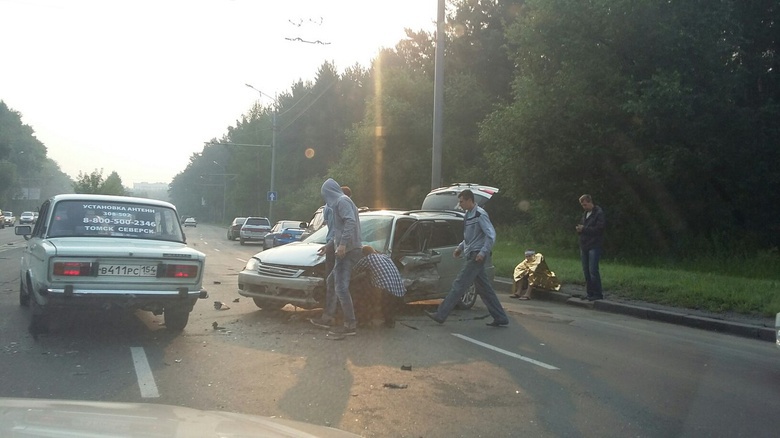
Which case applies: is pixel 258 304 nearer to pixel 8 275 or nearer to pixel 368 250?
pixel 368 250

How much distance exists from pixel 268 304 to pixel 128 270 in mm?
2748

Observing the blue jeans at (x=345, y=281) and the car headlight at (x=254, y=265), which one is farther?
the car headlight at (x=254, y=265)

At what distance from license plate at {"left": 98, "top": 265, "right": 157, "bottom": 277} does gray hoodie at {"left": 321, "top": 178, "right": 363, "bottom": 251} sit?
2.23 meters

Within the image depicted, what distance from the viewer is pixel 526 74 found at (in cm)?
2450

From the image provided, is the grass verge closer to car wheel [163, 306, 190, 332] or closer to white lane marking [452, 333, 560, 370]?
white lane marking [452, 333, 560, 370]

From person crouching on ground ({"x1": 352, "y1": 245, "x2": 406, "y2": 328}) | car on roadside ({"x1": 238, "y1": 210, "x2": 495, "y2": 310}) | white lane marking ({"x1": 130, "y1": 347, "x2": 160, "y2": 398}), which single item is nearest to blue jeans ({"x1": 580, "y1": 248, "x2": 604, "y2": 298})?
car on roadside ({"x1": 238, "y1": 210, "x2": 495, "y2": 310})

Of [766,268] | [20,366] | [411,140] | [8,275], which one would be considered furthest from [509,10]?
[20,366]

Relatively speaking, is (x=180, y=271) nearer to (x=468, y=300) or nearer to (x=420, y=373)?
(x=420, y=373)

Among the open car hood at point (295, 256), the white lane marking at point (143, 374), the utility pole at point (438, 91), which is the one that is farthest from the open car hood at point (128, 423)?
the utility pole at point (438, 91)

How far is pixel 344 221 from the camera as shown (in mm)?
8852

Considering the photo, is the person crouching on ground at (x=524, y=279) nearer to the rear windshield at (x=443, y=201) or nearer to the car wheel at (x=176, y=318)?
the rear windshield at (x=443, y=201)

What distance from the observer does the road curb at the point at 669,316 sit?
1000 centimetres

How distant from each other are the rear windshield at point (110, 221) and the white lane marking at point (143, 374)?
6.25 ft

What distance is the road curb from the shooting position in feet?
32.8
